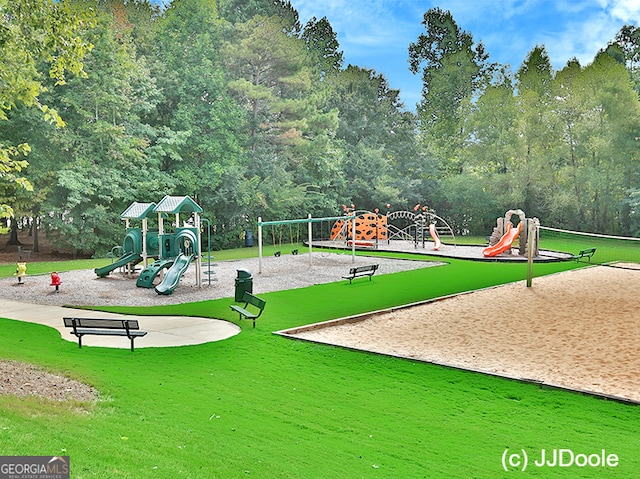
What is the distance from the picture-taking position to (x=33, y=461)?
227 inches

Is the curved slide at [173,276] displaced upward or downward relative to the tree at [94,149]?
downward

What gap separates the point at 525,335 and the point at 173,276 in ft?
35.1

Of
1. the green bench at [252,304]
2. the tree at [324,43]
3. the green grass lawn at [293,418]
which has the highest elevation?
the tree at [324,43]

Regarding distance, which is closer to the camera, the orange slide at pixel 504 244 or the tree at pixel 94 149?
the orange slide at pixel 504 244

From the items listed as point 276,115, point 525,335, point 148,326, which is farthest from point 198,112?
point 525,335

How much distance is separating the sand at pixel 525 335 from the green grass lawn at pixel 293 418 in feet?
2.87

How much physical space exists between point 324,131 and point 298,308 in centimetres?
2643

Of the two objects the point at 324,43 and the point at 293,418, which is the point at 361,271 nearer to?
the point at 293,418

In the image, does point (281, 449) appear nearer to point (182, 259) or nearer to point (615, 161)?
point (182, 259)

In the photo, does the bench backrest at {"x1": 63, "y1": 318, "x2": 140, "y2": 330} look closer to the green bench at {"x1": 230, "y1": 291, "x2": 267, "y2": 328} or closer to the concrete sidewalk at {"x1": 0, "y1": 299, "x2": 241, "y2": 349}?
the concrete sidewalk at {"x1": 0, "y1": 299, "x2": 241, "y2": 349}

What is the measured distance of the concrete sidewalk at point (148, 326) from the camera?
→ 1263cm

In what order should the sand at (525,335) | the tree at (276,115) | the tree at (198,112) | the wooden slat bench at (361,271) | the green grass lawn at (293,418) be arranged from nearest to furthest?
1. the green grass lawn at (293,418)
2. the sand at (525,335)
3. the wooden slat bench at (361,271)
4. the tree at (198,112)
5. the tree at (276,115)

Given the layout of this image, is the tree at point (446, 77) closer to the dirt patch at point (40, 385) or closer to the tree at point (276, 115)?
the tree at point (276, 115)

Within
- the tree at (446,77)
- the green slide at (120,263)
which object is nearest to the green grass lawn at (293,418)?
the green slide at (120,263)
